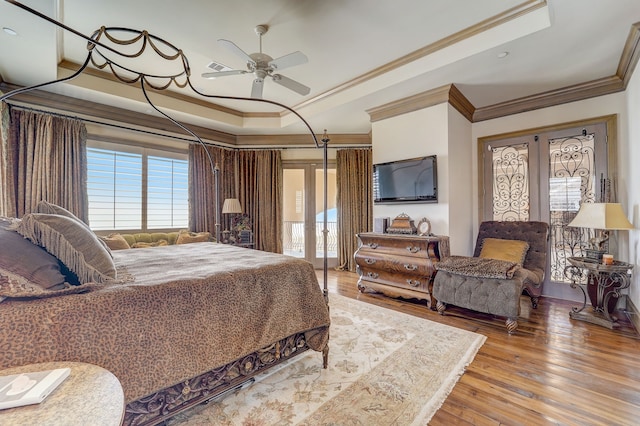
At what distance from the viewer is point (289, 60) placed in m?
2.61

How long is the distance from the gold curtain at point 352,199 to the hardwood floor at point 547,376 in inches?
107

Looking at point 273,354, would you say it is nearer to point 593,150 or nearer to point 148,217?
point 148,217

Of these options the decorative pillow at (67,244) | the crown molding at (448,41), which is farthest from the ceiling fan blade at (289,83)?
the decorative pillow at (67,244)

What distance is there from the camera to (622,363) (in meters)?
2.11

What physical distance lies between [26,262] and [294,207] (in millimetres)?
4984

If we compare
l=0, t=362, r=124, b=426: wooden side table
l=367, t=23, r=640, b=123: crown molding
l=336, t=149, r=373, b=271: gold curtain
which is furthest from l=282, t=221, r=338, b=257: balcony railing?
l=0, t=362, r=124, b=426: wooden side table

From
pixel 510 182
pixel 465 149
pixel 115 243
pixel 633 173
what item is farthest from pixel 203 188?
pixel 633 173

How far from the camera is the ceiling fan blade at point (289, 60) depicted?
252 cm

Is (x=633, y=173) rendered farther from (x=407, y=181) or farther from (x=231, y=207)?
(x=231, y=207)

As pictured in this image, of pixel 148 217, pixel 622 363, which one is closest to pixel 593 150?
pixel 622 363

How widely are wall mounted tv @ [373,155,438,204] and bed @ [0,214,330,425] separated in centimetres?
245

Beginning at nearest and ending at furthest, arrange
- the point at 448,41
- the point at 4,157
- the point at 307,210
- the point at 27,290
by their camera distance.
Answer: the point at 27,290 → the point at 448,41 → the point at 4,157 → the point at 307,210

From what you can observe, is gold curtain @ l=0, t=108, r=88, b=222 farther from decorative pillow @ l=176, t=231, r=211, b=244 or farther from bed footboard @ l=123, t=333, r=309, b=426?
bed footboard @ l=123, t=333, r=309, b=426

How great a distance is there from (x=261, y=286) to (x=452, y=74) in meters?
3.23
